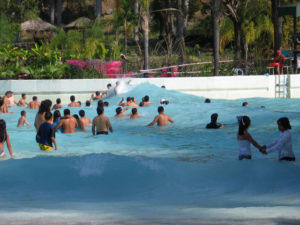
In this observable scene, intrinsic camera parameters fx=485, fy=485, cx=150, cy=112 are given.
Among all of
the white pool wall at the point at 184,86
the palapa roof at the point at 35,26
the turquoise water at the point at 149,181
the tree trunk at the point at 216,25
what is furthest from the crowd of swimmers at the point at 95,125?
the palapa roof at the point at 35,26

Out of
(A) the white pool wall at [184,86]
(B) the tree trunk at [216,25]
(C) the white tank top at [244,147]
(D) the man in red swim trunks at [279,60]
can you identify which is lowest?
(C) the white tank top at [244,147]

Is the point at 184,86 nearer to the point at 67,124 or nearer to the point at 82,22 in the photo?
the point at 67,124

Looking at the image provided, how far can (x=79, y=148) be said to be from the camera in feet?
43.9

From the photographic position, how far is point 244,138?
29.5 ft

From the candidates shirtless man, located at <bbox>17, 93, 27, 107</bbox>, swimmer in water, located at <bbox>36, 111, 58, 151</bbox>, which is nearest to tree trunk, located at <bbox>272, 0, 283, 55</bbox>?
shirtless man, located at <bbox>17, 93, 27, 107</bbox>

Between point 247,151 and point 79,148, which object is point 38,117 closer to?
point 79,148

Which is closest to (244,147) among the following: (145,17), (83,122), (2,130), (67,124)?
(2,130)

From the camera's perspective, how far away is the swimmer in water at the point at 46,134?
11.0m

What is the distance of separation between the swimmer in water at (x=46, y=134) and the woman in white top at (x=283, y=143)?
497 centimetres

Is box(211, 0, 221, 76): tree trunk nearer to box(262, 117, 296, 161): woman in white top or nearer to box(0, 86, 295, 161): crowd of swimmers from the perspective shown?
box(0, 86, 295, 161): crowd of swimmers

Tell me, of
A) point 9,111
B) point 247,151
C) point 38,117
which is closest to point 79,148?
point 38,117

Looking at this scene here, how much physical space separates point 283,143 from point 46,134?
5.40 m

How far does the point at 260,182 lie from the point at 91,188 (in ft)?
10.2

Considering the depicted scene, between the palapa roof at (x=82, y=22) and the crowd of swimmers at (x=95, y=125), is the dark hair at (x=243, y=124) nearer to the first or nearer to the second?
the crowd of swimmers at (x=95, y=125)
